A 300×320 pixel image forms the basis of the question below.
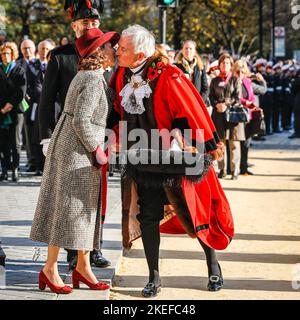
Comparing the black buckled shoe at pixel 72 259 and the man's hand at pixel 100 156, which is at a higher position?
the man's hand at pixel 100 156

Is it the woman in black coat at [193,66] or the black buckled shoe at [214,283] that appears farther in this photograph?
the woman in black coat at [193,66]

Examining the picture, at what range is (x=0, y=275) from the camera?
7.40 m

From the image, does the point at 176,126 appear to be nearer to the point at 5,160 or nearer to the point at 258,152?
the point at 5,160

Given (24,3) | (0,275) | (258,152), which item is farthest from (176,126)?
(24,3)

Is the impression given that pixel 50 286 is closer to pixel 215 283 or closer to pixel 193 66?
pixel 215 283

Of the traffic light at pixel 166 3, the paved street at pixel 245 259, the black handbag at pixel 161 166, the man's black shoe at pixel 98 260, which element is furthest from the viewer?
the traffic light at pixel 166 3

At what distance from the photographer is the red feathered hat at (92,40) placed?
7125mm

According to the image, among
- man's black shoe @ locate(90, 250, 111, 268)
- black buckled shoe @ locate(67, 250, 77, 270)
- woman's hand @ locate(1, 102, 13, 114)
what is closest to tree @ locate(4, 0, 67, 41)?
woman's hand @ locate(1, 102, 13, 114)

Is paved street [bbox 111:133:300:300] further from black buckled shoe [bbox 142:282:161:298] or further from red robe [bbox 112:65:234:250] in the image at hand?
red robe [bbox 112:65:234:250]

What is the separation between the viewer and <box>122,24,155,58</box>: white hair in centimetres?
711

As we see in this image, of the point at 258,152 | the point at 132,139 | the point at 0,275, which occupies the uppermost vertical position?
the point at 132,139

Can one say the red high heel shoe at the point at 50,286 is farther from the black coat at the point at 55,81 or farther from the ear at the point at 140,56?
the ear at the point at 140,56

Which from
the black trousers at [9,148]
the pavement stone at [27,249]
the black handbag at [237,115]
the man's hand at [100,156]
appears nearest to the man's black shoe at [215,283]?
the pavement stone at [27,249]
